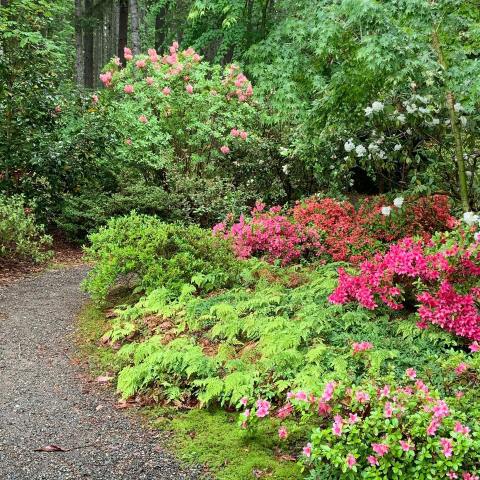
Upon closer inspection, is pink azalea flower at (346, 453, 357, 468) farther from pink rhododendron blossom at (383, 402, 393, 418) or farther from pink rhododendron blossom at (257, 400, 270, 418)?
pink rhododendron blossom at (257, 400, 270, 418)

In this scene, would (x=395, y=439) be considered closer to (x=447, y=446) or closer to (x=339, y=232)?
(x=447, y=446)

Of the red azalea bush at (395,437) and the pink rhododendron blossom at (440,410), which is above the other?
the pink rhododendron blossom at (440,410)

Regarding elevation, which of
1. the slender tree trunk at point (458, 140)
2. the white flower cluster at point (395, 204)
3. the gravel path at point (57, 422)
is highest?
the slender tree trunk at point (458, 140)

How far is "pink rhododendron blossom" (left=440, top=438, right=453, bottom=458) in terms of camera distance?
2342mm

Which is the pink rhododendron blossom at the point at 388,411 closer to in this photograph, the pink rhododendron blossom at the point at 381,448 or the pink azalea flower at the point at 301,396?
the pink rhododendron blossom at the point at 381,448

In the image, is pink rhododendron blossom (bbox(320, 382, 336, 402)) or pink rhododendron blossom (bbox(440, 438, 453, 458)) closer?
pink rhododendron blossom (bbox(440, 438, 453, 458))

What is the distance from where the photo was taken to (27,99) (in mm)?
8266

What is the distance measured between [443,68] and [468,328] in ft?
8.12

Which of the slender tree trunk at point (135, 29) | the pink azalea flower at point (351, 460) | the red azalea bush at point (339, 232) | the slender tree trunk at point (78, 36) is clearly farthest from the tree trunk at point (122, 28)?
the pink azalea flower at point (351, 460)

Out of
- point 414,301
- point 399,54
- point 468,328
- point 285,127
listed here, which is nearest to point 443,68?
point 399,54

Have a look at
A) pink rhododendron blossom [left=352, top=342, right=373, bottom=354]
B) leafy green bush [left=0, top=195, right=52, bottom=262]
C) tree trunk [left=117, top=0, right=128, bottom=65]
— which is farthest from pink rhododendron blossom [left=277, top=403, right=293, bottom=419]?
tree trunk [left=117, top=0, right=128, bottom=65]

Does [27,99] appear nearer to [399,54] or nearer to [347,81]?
[347,81]

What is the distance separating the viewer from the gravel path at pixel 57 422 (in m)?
2.88

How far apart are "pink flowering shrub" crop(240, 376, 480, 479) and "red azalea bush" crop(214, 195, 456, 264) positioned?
3048mm
